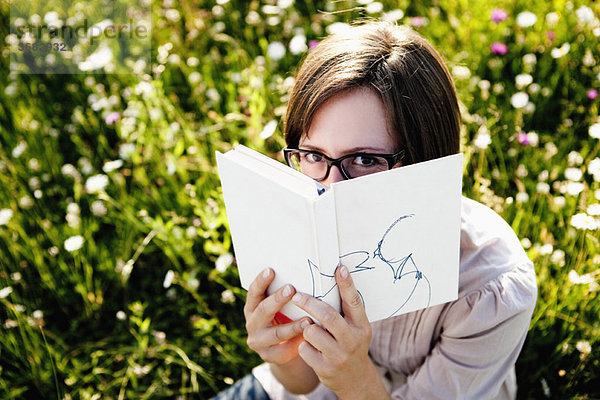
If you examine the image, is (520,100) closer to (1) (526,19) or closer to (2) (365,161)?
(1) (526,19)

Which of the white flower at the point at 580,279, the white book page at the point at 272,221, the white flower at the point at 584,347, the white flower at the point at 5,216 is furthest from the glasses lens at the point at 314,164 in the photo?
the white flower at the point at 5,216

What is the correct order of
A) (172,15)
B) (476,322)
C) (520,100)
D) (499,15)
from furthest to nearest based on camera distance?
(172,15)
(499,15)
(520,100)
(476,322)

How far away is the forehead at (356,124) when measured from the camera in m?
1.00

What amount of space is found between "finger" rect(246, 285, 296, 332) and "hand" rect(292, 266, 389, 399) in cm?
3

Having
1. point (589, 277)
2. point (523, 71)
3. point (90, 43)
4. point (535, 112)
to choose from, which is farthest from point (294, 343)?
point (90, 43)

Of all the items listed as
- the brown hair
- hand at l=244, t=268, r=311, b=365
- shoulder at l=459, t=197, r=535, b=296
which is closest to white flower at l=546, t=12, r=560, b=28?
the brown hair

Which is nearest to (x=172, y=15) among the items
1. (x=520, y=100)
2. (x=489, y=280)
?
(x=520, y=100)

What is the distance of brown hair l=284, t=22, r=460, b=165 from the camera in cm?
101

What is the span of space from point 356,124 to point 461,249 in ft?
1.18

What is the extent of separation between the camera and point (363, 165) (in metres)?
1.02

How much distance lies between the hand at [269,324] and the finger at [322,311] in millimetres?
36

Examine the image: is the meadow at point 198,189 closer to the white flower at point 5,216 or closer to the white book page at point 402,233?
the white flower at point 5,216

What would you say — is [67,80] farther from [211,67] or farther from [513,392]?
[513,392]

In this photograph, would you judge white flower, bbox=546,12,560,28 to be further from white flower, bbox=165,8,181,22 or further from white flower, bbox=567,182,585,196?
white flower, bbox=165,8,181,22
